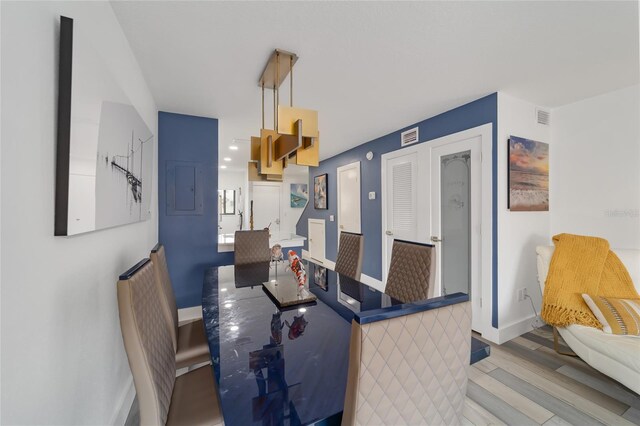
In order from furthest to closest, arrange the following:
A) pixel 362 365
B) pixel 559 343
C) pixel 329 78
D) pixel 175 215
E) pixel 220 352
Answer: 1. pixel 175 215
2. pixel 559 343
3. pixel 329 78
4. pixel 220 352
5. pixel 362 365

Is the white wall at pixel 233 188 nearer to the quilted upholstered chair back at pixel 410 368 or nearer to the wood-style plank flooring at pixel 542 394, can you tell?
the wood-style plank flooring at pixel 542 394

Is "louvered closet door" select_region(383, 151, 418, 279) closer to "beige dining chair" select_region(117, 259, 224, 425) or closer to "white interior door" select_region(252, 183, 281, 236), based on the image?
"beige dining chair" select_region(117, 259, 224, 425)

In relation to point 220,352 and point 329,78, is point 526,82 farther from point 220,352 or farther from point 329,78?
point 220,352

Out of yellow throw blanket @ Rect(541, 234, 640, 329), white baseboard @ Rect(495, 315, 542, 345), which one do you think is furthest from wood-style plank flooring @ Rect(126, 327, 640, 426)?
yellow throw blanket @ Rect(541, 234, 640, 329)

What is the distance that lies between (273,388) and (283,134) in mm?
1314

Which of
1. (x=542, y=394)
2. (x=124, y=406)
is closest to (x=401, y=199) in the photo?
(x=542, y=394)

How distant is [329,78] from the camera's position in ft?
7.10

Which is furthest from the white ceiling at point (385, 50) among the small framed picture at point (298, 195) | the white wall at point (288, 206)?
the small framed picture at point (298, 195)

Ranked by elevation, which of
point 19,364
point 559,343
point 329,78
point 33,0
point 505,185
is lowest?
point 559,343

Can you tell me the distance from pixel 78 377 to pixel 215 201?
7.42 feet

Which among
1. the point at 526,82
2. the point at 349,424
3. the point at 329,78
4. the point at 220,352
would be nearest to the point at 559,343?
the point at 526,82

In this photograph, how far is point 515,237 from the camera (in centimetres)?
255

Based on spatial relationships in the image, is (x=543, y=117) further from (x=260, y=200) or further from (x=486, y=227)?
(x=260, y=200)

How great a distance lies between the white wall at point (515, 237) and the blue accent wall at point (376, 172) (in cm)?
5
